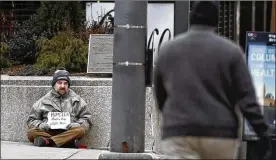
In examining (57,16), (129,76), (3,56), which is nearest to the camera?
(129,76)

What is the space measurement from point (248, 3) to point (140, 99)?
37.2 feet

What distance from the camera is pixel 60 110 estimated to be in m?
8.58

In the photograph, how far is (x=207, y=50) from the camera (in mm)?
4266

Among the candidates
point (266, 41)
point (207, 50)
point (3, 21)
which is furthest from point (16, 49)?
point (207, 50)

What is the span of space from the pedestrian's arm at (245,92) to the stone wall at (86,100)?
175 inches

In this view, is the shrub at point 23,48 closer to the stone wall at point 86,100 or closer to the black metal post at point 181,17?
the stone wall at point 86,100

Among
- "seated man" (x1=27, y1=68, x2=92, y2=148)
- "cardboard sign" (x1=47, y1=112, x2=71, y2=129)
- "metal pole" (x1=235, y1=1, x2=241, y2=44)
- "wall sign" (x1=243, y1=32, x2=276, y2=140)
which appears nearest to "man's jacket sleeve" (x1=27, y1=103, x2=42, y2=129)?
"seated man" (x1=27, y1=68, x2=92, y2=148)

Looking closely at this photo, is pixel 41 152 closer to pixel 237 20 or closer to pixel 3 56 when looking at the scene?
pixel 3 56

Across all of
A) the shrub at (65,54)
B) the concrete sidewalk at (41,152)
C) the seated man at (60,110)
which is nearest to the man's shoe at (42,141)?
the seated man at (60,110)

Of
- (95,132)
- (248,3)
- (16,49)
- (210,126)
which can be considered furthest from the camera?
(248,3)

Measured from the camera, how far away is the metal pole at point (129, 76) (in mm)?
6223

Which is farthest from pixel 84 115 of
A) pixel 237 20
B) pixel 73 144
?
pixel 237 20

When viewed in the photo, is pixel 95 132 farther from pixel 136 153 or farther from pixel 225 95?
pixel 225 95

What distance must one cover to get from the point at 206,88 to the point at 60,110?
4.60 metres
